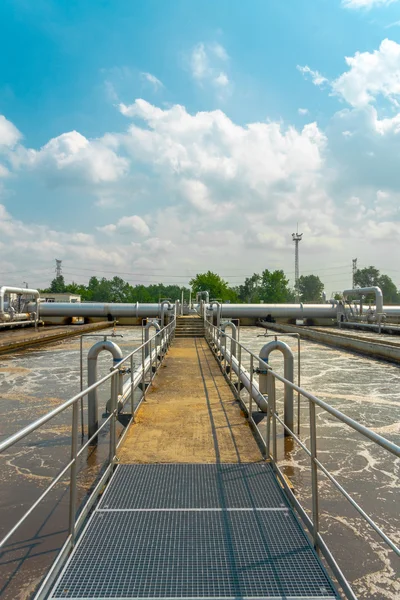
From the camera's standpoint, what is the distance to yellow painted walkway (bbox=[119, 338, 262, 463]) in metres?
3.85

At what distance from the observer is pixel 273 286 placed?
74.9m

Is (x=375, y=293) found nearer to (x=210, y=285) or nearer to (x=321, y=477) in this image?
(x=321, y=477)

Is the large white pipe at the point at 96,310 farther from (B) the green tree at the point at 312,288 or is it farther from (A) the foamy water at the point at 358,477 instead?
(B) the green tree at the point at 312,288

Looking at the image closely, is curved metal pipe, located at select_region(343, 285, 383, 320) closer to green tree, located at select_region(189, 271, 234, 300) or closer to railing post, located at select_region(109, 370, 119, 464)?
railing post, located at select_region(109, 370, 119, 464)

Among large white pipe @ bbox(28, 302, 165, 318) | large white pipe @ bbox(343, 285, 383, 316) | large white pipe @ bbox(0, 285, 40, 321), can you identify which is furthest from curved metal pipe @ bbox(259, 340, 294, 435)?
large white pipe @ bbox(28, 302, 165, 318)

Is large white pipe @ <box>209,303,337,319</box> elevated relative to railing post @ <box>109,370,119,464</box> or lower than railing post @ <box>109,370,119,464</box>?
elevated

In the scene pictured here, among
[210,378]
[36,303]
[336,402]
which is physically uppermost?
[36,303]

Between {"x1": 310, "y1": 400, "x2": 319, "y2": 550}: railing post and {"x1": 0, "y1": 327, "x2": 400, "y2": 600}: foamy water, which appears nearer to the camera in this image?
{"x1": 310, "y1": 400, "x2": 319, "y2": 550}: railing post

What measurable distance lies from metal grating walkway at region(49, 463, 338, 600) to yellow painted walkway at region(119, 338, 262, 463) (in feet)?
1.70

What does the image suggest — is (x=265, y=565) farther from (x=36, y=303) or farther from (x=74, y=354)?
(x=36, y=303)

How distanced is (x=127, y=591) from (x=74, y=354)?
41.4 feet

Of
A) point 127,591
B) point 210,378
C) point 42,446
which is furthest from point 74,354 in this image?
point 127,591

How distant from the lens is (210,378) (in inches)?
299

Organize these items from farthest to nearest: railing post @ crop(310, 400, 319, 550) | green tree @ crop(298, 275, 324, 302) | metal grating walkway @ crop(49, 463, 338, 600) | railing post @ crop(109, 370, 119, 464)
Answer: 1. green tree @ crop(298, 275, 324, 302)
2. railing post @ crop(109, 370, 119, 464)
3. railing post @ crop(310, 400, 319, 550)
4. metal grating walkway @ crop(49, 463, 338, 600)
